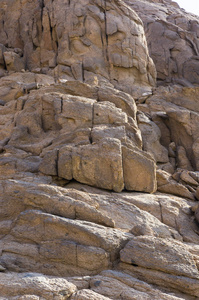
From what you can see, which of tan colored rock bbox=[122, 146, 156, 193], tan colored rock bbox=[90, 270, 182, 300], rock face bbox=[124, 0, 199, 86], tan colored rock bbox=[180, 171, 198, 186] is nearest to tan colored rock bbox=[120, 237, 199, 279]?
tan colored rock bbox=[90, 270, 182, 300]

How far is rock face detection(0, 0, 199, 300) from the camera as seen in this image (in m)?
12.4

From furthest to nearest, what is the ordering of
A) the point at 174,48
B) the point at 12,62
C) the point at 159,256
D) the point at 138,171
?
the point at 174,48 < the point at 12,62 < the point at 138,171 < the point at 159,256

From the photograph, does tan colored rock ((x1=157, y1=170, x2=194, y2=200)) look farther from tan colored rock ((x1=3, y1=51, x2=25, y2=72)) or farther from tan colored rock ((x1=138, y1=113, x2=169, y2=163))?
tan colored rock ((x1=3, y1=51, x2=25, y2=72))

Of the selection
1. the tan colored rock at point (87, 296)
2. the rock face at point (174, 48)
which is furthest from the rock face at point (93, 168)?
the rock face at point (174, 48)

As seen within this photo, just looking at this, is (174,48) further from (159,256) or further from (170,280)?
(170,280)

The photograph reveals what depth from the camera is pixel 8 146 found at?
2277 centimetres

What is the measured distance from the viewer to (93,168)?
63.5 feet

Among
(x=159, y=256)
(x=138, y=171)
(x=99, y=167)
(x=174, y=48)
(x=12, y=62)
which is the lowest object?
(x=12, y=62)

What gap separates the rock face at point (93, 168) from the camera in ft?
40.7

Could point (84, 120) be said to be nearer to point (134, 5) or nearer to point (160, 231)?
point (160, 231)

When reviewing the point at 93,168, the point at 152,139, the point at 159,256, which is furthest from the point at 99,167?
the point at 152,139

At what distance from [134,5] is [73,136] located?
54.8 metres

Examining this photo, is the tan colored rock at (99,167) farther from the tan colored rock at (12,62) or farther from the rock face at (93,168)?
the tan colored rock at (12,62)

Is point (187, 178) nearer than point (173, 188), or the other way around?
point (173, 188)
